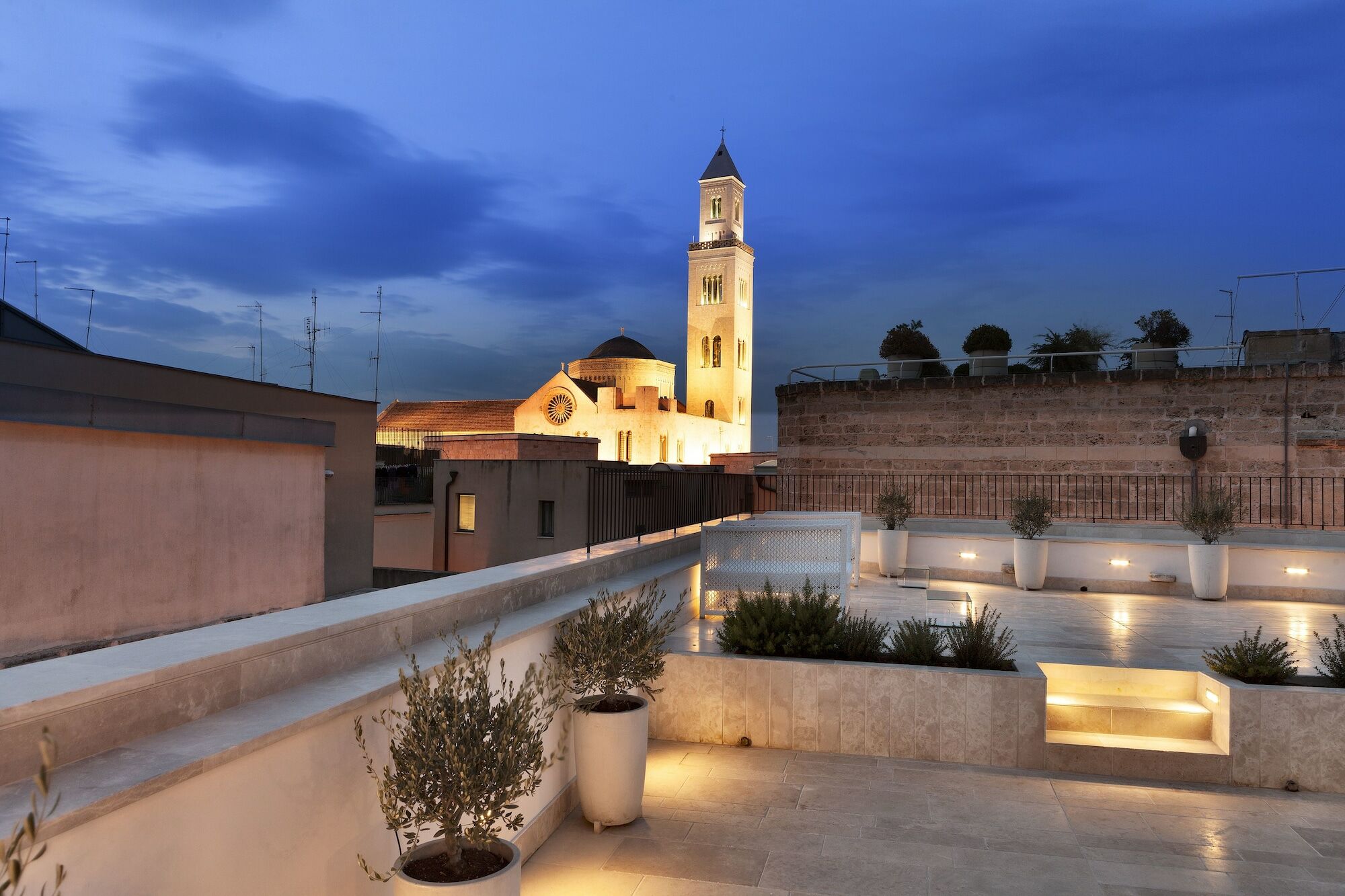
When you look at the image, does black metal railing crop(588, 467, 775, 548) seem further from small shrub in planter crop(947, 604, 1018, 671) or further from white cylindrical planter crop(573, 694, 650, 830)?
small shrub in planter crop(947, 604, 1018, 671)

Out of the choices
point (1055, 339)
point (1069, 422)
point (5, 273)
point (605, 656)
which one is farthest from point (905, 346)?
point (5, 273)

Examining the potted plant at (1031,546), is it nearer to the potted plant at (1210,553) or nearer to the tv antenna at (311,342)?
the potted plant at (1210,553)

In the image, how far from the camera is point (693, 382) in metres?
63.7

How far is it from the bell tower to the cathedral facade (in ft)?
0.25

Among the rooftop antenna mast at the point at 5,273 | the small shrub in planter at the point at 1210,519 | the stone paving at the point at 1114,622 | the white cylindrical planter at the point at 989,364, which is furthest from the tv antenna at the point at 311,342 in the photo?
the small shrub in planter at the point at 1210,519

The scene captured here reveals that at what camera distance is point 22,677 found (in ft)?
6.31

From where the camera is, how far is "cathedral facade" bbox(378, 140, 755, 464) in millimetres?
51156

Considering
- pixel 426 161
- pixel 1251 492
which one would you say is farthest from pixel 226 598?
pixel 426 161

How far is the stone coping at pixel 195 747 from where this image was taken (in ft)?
5.15

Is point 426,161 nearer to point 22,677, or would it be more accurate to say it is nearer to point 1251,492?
point 1251,492

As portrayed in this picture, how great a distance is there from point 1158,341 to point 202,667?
1870 cm

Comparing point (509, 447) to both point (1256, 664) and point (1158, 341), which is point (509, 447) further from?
point (1256, 664)

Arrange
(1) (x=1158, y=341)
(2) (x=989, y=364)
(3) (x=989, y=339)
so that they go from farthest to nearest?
(3) (x=989, y=339)
(1) (x=1158, y=341)
(2) (x=989, y=364)

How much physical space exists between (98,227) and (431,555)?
98.6 m
